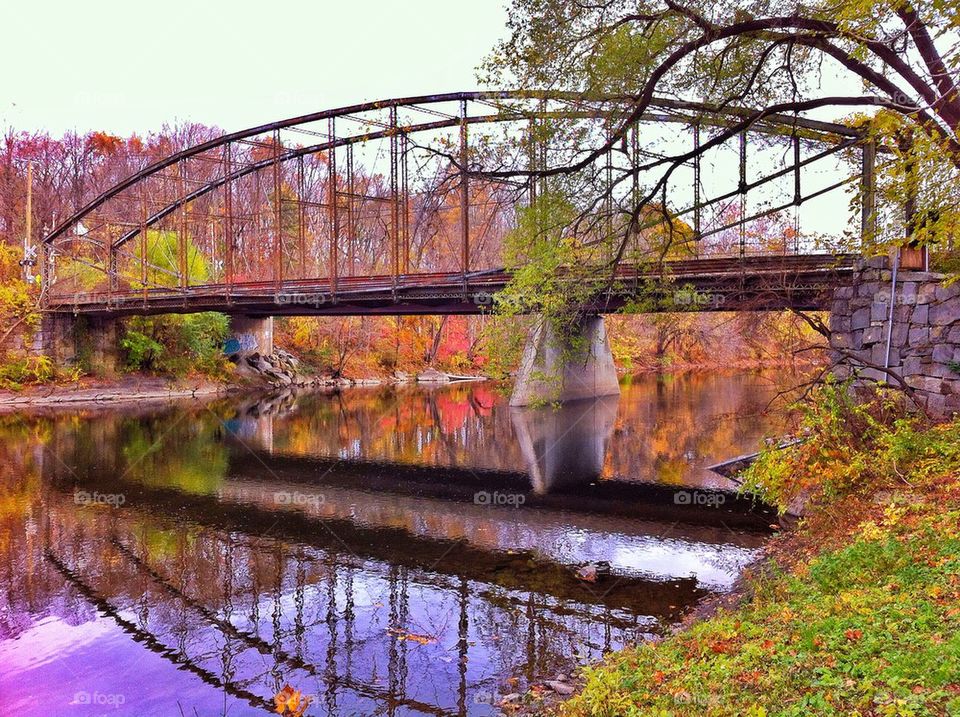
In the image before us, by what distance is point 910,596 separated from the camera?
614 cm

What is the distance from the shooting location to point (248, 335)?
155 feet

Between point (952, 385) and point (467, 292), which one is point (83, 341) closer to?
point (467, 292)

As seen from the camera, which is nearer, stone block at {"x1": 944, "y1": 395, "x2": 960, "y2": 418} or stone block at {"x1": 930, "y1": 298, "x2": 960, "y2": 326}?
stone block at {"x1": 944, "y1": 395, "x2": 960, "y2": 418}

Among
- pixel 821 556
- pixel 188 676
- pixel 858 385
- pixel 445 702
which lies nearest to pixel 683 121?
pixel 858 385

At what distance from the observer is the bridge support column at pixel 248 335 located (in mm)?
46812

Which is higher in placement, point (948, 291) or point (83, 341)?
point (948, 291)

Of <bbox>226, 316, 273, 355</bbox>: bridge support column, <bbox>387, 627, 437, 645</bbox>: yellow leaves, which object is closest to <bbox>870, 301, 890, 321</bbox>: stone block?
<bbox>387, 627, 437, 645</bbox>: yellow leaves

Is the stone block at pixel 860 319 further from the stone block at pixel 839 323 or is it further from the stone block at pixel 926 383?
the stone block at pixel 926 383
